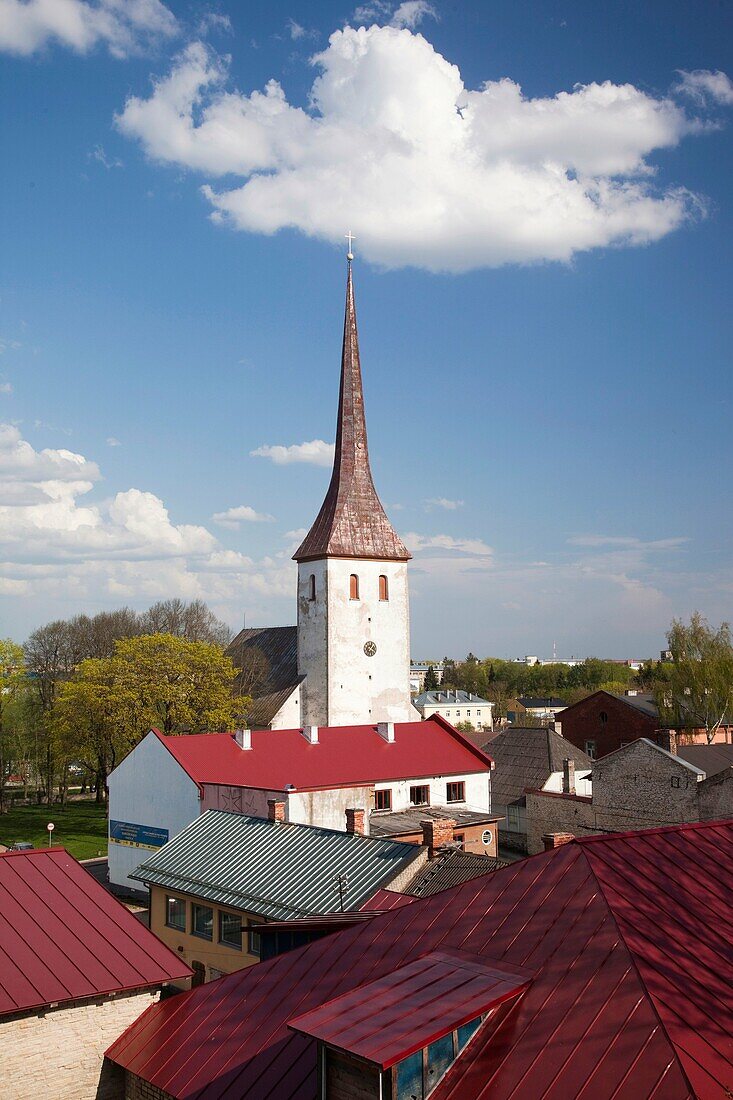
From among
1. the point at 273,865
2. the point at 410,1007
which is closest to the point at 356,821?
the point at 273,865

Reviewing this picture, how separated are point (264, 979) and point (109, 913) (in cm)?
271

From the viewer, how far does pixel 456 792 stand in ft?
125

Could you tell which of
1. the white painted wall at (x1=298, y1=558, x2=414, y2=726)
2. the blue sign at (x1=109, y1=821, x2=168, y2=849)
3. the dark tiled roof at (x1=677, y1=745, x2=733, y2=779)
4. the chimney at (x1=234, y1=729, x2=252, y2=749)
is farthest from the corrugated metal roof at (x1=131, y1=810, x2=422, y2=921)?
the white painted wall at (x1=298, y1=558, x2=414, y2=726)

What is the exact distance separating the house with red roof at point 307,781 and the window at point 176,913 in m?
5.38

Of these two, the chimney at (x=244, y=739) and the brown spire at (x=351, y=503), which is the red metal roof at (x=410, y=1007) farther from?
the brown spire at (x=351, y=503)

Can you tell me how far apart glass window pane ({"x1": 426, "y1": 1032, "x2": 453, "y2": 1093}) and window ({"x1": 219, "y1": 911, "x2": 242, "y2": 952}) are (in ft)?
43.8

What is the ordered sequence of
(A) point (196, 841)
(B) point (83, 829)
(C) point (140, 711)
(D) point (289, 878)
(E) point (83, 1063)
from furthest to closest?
(B) point (83, 829), (C) point (140, 711), (A) point (196, 841), (D) point (289, 878), (E) point (83, 1063)

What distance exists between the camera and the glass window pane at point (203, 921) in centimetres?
2183

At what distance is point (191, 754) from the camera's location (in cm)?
3388

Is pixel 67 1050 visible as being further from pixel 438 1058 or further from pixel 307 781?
pixel 307 781

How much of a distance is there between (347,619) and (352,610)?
0.56 m

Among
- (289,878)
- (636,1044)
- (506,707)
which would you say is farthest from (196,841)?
(506,707)

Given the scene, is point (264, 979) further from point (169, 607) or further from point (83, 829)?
point (169, 607)

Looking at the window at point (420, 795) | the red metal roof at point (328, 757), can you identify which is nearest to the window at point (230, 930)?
the red metal roof at point (328, 757)
